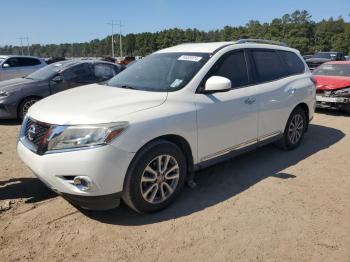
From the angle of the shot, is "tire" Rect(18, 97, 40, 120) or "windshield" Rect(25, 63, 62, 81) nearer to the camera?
"tire" Rect(18, 97, 40, 120)

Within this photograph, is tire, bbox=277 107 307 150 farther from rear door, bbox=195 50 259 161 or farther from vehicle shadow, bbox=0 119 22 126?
vehicle shadow, bbox=0 119 22 126

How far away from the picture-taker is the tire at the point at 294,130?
19.5ft

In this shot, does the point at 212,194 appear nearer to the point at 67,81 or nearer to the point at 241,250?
the point at 241,250

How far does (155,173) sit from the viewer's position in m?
3.78

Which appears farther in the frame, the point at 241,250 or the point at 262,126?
the point at 262,126

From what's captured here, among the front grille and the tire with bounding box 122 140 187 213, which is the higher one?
the front grille

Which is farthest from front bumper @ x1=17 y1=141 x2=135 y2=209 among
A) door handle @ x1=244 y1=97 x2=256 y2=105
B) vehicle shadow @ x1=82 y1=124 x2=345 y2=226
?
door handle @ x1=244 y1=97 x2=256 y2=105

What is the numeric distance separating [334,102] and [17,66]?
11464 millimetres

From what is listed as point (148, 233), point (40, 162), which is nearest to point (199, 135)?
point (148, 233)

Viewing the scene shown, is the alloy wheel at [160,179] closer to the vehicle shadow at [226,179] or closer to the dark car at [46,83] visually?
the vehicle shadow at [226,179]

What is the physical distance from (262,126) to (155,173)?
2.08 metres

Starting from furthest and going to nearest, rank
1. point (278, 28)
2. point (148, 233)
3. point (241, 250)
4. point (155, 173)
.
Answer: point (278, 28) → point (155, 173) → point (148, 233) → point (241, 250)

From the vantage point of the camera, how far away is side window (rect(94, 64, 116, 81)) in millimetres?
9352

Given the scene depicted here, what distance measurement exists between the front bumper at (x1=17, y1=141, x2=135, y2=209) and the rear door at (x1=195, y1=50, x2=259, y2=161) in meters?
1.13
